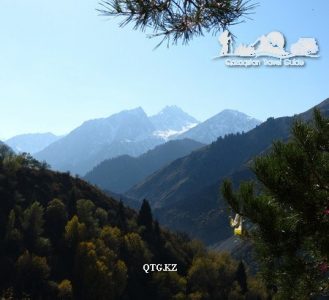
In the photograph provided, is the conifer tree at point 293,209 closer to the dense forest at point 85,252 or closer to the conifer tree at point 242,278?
the dense forest at point 85,252

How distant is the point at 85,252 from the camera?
117 m

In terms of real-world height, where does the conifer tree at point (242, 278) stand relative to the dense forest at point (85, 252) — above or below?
below

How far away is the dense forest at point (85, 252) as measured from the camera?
109 meters

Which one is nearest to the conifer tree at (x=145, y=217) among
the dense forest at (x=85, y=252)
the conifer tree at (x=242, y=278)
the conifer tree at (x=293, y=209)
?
the dense forest at (x=85, y=252)

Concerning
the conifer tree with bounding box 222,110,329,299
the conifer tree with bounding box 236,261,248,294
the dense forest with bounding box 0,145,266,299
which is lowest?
the conifer tree with bounding box 236,261,248,294

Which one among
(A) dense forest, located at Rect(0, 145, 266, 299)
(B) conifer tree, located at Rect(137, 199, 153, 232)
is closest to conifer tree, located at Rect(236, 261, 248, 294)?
(A) dense forest, located at Rect(0, 145, 266, 299)

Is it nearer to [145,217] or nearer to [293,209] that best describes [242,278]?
[145,217]

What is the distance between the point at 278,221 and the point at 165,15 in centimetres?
369

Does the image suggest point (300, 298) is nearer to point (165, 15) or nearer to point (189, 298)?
point (165, 15)

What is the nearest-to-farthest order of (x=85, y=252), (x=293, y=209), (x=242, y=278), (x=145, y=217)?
(x=293, y=209) < (x=85, y=252) < (x=242, y=278) < (x=145, y=217)

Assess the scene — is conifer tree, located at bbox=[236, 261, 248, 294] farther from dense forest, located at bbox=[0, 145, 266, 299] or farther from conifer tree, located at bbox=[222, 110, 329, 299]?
conifer tree, located at bbox=[222, 110, 329, 299]

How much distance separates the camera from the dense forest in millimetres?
108931

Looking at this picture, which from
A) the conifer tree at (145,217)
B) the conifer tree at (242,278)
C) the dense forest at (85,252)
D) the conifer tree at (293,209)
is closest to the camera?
the conifer tree at (293,209)

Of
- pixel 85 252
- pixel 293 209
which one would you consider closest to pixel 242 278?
pixel 85 252
